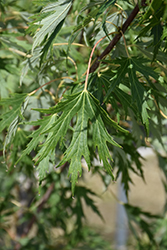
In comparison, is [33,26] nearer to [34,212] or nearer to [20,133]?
[20,133]

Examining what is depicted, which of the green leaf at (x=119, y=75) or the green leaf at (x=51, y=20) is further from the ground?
the green leaf at (x=51, y=20)

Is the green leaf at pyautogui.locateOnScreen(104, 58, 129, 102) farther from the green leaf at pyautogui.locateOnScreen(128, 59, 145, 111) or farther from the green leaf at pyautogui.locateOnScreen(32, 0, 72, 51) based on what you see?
the green leaf at pyautogui.locateOnScreen(32, 0, 72, 51)

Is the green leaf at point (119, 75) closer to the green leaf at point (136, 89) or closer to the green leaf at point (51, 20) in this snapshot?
the green leaf at point (136, 89)

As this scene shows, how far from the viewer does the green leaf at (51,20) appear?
0.49 metres

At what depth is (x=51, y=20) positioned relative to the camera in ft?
1.63

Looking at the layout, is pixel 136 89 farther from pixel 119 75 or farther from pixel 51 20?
pixel 51 20

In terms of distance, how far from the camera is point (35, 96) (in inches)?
31.7

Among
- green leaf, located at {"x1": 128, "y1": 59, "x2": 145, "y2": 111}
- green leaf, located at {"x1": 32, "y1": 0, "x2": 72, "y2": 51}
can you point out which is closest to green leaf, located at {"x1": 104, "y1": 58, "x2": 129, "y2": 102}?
green leaf, located at {"x1": 128, "y1": 59, "x2": 145, "y2": 111}

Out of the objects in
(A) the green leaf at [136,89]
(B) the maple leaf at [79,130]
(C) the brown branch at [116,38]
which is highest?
(C) the brown branch at [116,38]

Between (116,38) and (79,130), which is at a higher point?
(116,38)

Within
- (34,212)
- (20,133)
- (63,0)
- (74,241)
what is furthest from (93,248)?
(63,0)

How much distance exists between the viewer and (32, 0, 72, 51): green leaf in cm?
49

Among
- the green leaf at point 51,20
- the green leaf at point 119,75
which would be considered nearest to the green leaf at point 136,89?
the green leaf at point 119,75

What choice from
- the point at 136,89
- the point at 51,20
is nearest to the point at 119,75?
the point at 136,89
